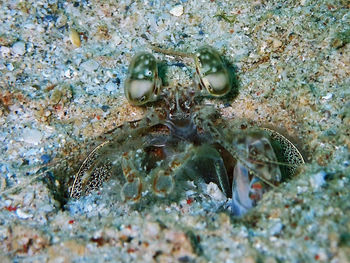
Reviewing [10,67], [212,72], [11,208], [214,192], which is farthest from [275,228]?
[10,67]

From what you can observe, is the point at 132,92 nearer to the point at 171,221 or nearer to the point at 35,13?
the point at 171,221

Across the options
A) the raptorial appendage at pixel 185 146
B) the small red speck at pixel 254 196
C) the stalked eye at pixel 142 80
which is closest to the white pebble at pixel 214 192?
the raptorial appendage at pixel 185 146

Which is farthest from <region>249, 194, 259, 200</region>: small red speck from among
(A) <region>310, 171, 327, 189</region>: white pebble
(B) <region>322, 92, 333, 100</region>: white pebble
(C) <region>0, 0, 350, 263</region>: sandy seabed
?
(B) <region>322, 92, 333, 100</region>: white pebble

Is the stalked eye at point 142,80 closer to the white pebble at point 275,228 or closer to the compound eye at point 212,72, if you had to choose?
the compound eye at point 212,72

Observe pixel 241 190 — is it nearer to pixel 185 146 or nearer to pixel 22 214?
pixel 185 146

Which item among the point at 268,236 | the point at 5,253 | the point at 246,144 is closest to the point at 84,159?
the point at 5,253

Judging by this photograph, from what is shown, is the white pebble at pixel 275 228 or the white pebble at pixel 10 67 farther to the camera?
the white pebble at pixel 10 67
